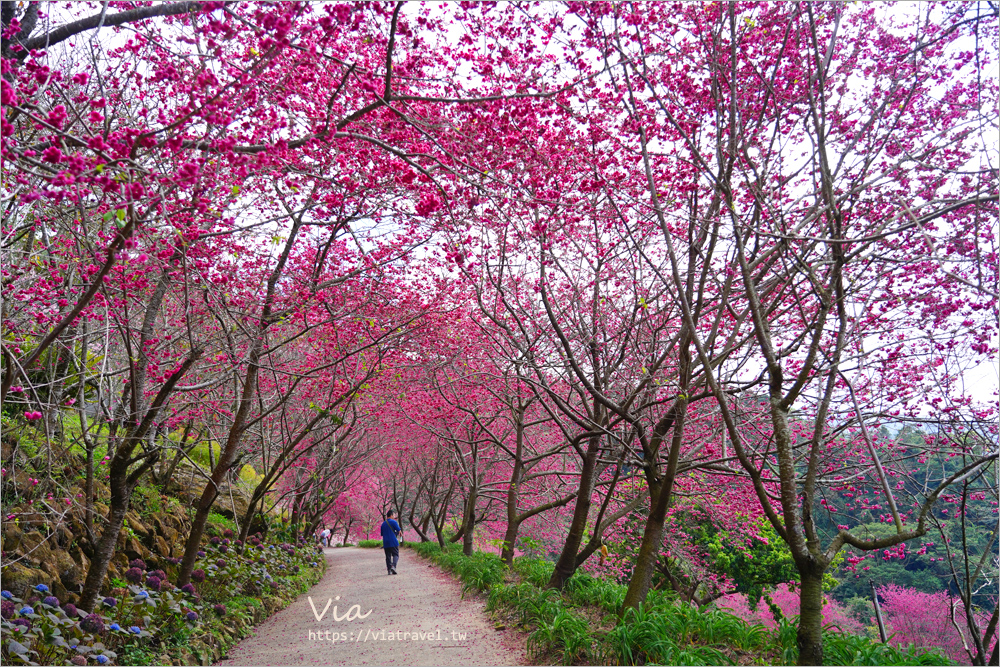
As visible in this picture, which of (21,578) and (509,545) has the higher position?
(21,578)

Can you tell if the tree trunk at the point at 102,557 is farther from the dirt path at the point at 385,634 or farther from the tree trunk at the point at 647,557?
the tree trunk at the point at 647,557

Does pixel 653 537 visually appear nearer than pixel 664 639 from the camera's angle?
No

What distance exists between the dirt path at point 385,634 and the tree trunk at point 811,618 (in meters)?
2.53

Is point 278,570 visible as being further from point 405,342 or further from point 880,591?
point 880,591

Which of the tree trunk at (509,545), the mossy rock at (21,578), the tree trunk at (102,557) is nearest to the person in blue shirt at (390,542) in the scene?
the tree trunk at (509,545)

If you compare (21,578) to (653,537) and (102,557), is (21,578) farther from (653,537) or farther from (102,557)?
(653,537)

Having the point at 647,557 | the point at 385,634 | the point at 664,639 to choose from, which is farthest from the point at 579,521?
the point at 664,639

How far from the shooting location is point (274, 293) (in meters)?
6.75

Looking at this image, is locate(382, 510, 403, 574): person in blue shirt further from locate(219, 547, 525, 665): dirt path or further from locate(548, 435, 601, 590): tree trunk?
locate(548, 435, 601, 590): tree trunk

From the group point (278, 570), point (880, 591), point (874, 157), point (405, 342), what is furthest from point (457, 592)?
point (880, 591)

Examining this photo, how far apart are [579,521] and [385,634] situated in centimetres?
267

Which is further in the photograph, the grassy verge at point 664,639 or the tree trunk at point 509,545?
the tree trunk at point 509,545

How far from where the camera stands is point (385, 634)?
6930 mm

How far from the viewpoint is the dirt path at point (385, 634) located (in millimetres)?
5867
